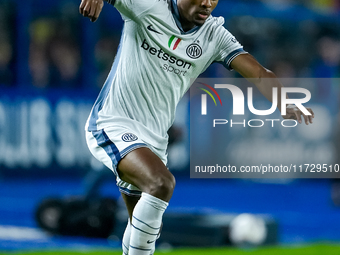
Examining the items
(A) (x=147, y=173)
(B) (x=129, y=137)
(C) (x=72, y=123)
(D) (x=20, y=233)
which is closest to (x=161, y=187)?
(A) (x=147, y=173)

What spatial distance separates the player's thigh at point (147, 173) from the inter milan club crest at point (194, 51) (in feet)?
2.66

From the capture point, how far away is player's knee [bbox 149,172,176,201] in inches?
128

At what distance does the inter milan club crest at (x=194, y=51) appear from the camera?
3.92m

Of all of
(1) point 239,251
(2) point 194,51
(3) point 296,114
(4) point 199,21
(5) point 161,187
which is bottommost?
(1) point 239,251

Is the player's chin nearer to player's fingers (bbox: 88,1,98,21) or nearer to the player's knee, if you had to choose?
player's fingers (bbox: 88,1,98,21)

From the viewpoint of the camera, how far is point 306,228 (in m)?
8.45

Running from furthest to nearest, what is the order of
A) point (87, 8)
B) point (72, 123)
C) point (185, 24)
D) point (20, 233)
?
point (72, 123) → point (20, 233) → point (185, 24) → point (87, 8)

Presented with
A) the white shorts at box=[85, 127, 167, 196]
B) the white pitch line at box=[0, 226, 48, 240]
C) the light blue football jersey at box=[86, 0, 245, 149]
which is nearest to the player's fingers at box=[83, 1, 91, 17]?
the light blue football jersey at box=[86, 0, 245, 149]

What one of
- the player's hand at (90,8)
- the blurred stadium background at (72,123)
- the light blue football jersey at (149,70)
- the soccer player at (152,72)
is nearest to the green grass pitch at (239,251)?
the blurred stadium background at (72,123)

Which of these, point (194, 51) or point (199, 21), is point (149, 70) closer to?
point (194, 51)

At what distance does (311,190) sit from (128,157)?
746cm

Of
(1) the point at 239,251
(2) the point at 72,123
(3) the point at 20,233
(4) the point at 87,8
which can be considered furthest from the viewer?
(2) the point at 72,123

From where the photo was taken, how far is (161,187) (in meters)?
3.25

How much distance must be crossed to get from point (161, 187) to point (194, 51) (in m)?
1.12
